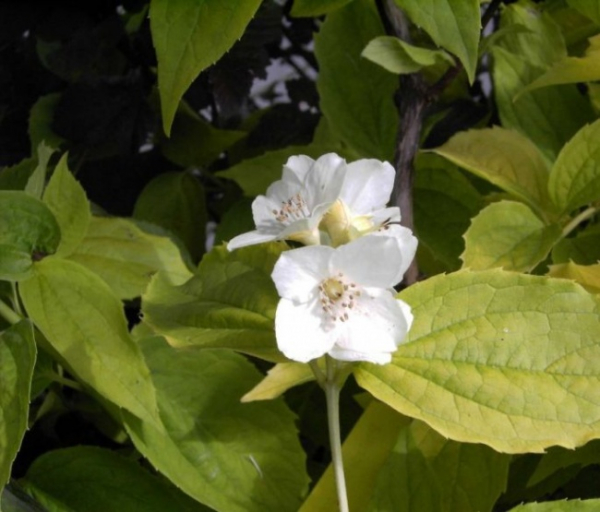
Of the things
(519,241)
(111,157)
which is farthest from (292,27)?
(519,241)

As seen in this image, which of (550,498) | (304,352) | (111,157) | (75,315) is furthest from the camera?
(111,157)

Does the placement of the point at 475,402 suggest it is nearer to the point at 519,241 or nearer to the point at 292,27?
the point at 519,241

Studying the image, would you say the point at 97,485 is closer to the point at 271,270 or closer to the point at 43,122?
the point at 271,270

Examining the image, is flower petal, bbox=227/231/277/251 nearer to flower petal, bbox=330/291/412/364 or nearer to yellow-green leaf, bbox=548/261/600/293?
flower petal, bbox=330/291/412/364

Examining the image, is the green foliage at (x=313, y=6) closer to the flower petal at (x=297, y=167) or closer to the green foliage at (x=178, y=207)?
the flower petal at (x=297, y=167)

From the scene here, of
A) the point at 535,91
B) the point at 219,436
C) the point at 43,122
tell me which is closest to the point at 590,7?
the point at 535,91

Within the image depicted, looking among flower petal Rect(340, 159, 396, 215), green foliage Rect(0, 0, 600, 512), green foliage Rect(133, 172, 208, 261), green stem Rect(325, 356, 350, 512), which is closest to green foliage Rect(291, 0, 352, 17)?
green foliage Rect(0, 0, 600, 512)
